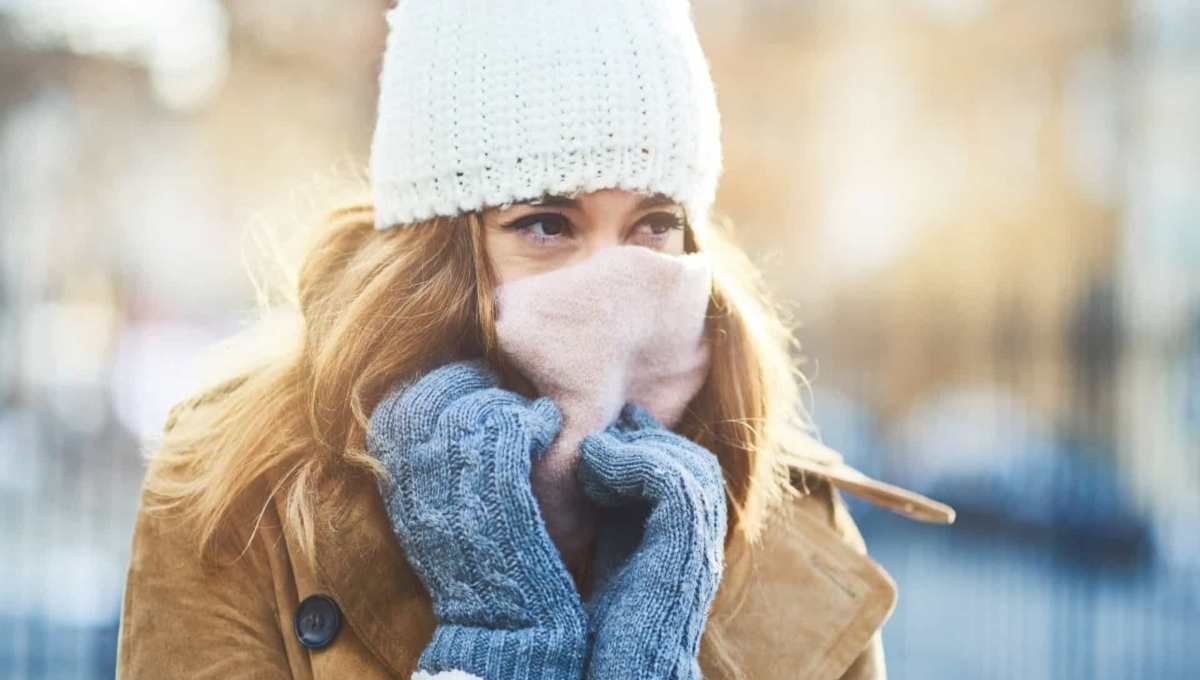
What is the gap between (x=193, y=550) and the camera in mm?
1583

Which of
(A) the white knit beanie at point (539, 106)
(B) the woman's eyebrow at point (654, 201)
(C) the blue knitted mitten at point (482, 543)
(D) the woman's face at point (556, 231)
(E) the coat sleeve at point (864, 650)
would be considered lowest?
(E) the coat sleeve at point (864, 650)

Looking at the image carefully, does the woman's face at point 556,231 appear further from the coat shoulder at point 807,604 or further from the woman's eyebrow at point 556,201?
the coat shoulder at point 807,604

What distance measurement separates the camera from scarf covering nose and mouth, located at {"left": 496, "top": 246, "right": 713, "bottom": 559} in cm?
161

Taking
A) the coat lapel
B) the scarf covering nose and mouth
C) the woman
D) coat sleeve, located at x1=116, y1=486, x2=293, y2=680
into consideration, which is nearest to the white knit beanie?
the woman

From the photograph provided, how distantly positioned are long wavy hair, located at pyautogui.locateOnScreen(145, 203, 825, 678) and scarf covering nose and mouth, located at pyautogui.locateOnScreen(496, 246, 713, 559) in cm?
7

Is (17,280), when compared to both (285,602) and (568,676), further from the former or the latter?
(568,676)

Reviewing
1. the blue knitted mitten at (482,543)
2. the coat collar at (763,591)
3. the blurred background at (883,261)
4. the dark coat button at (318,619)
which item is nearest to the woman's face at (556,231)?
the blue knitted mitten at (482,543)

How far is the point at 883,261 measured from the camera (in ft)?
25.1

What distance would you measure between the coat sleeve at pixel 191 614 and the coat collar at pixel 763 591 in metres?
0.13

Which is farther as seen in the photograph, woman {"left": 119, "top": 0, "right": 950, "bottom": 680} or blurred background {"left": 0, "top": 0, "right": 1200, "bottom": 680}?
blurred background {"left": 0, "top": 0, "right": 1200, "bottom": 680}

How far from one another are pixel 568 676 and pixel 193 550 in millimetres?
640

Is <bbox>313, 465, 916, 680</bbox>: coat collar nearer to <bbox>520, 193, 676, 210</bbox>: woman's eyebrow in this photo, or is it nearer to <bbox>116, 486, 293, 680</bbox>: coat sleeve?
<bbox>116, 486, 293, 680</bbox>: coat sleeve

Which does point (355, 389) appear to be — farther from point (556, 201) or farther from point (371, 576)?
point (556, 201)

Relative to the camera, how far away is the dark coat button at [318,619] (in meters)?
1.58
